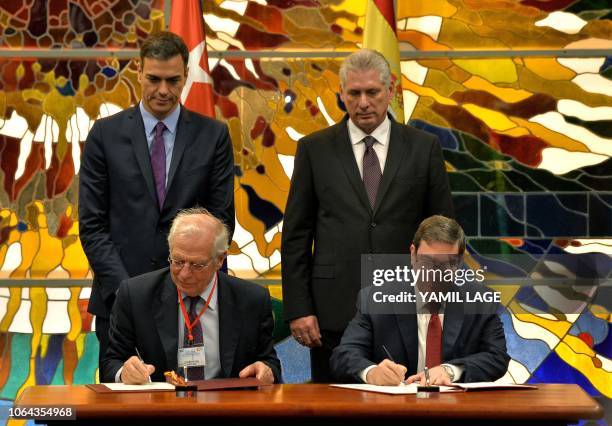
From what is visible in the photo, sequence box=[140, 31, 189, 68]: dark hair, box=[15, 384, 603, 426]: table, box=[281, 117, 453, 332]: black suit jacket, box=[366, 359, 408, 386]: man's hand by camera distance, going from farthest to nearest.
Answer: box=[281, 117, 453, 332]: black suit jacket → box=[140, 31, 189, 68]: dark hair → box=[366, 359, 408, 386]: man's hand → box=[15, 384, 603, 426]: table

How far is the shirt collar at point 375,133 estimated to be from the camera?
4.43m

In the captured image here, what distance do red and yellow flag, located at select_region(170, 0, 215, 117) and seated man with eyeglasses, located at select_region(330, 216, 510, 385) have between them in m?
2.11

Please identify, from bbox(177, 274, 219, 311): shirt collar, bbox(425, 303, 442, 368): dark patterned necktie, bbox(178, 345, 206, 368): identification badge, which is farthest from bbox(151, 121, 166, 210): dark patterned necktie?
bbox(425, 303, 442, 368): dark patterned necktie

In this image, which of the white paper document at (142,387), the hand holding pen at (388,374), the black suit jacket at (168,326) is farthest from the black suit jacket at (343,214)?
the white paper document at (142,387)


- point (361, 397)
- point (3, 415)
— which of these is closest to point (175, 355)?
point (361, 397)

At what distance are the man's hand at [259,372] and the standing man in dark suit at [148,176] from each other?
30.4 inches

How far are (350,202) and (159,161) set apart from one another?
0.73 metres

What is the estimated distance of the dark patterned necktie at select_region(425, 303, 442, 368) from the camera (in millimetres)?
3688

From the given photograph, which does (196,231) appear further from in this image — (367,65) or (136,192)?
(367,65)

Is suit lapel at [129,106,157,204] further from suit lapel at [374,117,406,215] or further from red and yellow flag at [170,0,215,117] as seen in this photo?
red and yellow flag at [170,0,215,117]

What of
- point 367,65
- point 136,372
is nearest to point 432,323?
point 136,372

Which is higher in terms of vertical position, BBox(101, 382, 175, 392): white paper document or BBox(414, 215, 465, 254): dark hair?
BBox(414, 215, 465, 254): dark hair

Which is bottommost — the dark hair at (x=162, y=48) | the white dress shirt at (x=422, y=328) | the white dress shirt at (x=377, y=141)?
the white dress shirt at (x=422, y=328)

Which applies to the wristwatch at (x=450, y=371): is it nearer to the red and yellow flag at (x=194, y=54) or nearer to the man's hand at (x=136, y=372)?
the man's hand at (x=136, y=372)
